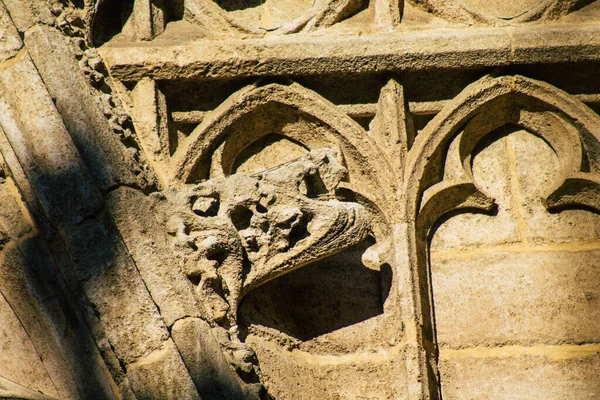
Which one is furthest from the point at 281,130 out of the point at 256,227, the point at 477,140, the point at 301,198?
the point at 477,140

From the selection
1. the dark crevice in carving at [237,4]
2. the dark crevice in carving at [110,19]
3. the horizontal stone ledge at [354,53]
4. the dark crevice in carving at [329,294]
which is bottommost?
the dark crevice in carving at [329,294]

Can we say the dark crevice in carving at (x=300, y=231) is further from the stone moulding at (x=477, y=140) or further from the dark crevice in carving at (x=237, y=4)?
the dark crevice in carving at (x=237, y=4)

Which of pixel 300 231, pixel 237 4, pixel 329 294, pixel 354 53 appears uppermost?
pixel 237 4

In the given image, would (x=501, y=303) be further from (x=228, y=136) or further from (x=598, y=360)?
(x=228, y=136)

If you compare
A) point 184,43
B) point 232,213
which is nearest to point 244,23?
point 184,43

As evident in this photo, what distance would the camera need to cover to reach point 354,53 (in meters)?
4.51

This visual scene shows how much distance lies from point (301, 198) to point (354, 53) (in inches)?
27.2

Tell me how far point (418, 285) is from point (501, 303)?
0.35 m

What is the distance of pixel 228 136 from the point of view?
4516 mm

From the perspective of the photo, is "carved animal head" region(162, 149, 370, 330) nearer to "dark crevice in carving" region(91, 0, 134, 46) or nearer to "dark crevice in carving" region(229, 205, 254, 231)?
"dark crevice in carving" region(229, 205, 254, 231)

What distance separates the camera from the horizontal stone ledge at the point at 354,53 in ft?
14.6

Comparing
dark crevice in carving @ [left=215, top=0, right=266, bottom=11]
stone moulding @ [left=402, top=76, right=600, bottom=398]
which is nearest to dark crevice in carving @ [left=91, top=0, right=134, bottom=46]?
dark crevice in carving @ [left=215, top=0, right=266, bottom=11]

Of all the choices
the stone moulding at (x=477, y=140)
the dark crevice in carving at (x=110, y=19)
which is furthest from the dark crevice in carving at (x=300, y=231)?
the dark crevice in carving at (x=110, y=19)

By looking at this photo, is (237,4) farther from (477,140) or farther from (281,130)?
(477,140)
